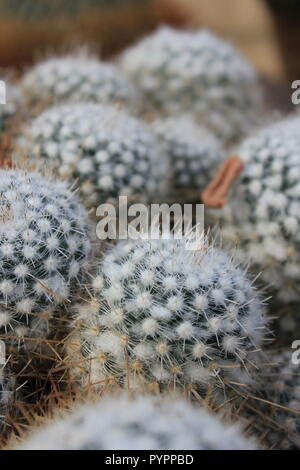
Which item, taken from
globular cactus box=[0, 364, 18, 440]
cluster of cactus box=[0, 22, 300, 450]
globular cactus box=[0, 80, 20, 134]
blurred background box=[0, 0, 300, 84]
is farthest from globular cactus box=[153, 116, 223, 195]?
blurred background box=[0, 0, 300, 84]

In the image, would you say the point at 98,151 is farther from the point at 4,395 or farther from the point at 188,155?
the point at 4,395

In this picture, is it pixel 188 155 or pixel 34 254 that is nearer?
pixel 34 254

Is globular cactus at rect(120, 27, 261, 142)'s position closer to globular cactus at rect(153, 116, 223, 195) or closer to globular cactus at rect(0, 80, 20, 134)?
globular cactus at rect(153, 116, 223, 195)

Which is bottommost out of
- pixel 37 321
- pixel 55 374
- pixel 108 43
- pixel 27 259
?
pixel 55 374

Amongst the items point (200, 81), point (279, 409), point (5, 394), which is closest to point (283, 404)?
point (279, 409)

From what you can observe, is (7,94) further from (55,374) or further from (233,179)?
(55,374)

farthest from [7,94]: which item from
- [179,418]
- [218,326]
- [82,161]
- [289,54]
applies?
[289,54]
